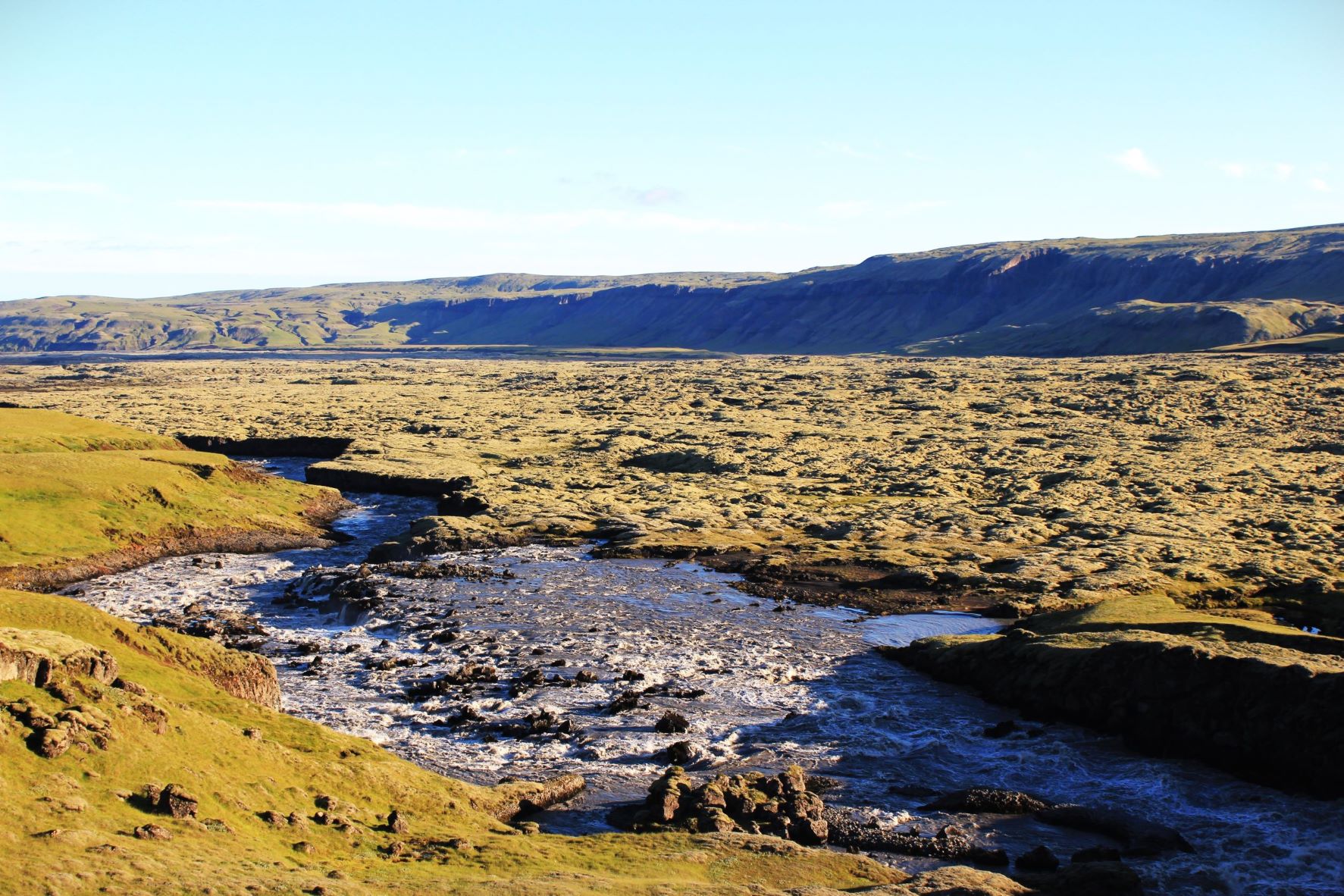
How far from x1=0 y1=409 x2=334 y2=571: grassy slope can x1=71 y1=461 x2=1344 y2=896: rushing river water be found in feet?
12.2

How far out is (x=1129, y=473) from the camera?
2616 inches

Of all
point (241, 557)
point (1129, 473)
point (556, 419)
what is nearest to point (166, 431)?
point (556, 419)

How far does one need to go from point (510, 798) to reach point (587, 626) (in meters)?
14.7

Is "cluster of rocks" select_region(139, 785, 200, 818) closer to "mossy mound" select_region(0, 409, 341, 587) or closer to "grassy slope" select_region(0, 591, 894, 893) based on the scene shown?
"grassy slope" select_region(0, 591, 894, 893)

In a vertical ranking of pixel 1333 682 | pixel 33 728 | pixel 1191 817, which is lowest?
pixel 1191 817

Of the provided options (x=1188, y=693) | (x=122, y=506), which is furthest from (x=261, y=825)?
(x=122, y=506)

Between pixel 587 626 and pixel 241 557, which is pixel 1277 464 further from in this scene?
pixel 241 557

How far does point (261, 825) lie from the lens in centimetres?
1919

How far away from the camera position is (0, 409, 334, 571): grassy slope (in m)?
47.1

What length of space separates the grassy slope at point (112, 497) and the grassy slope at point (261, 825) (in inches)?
955

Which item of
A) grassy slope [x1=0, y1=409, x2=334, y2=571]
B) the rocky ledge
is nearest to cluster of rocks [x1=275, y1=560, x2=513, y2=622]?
grassy slope [x1=0, y1=409, x2=334, y2=571]

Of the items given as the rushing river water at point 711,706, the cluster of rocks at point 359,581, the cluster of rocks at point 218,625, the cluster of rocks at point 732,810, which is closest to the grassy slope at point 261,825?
the cluster of rocks at point 732,810

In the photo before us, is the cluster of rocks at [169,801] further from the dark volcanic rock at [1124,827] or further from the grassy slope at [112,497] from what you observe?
the grassy slope at [112,497]

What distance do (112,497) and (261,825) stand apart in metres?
37.9
